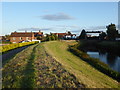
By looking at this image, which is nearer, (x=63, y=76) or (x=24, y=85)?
(x=24, y=85)

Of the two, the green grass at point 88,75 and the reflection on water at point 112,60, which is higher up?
the green grass at point 88,75

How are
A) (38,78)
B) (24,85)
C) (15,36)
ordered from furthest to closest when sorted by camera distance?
(15,36) → (38,78) → (24,85)

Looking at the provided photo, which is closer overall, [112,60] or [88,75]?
[88,75]

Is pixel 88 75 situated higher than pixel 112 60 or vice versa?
pixel 88 75

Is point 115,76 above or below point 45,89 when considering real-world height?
below

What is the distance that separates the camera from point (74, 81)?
8211 millimetres

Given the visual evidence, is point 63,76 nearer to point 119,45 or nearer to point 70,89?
point 70,89

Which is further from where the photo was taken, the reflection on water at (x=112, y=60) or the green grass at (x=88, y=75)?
the reflection on water at (x=112, y=60)

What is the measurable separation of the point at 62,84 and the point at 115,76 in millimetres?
8479

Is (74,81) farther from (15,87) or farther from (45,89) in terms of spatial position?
(15,87)

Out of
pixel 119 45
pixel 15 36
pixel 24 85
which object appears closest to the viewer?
pixel 24 85

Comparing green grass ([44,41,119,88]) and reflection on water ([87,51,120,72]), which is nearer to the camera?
green grass ([44,41,119,88])

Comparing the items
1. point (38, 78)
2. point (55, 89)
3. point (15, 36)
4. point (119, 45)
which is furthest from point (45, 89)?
point (15, 36)

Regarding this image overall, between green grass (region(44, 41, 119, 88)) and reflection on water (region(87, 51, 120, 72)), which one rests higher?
green grass (region(44, 41, 119, 88))
